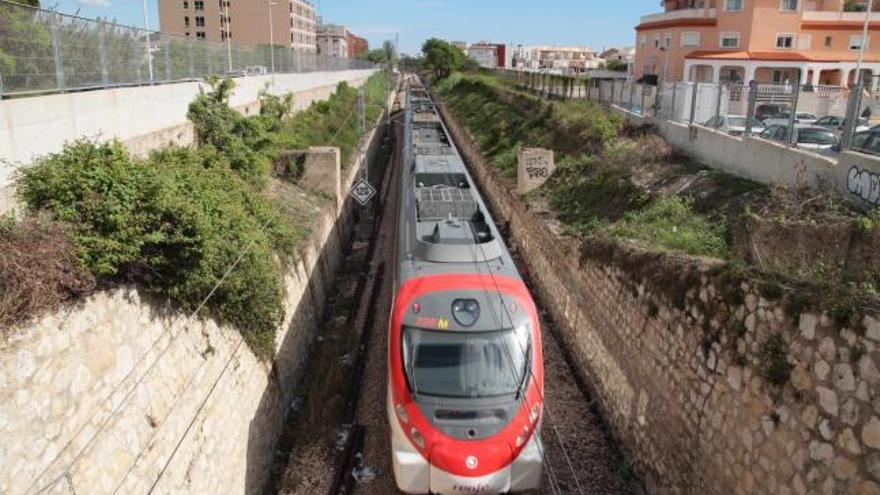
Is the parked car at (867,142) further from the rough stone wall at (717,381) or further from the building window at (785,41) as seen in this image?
the building window at (785,41)

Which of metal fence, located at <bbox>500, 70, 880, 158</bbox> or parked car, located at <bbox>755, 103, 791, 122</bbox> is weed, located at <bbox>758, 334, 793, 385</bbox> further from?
parked car, located at <bbox>755, 103, 791, 122</bbox>

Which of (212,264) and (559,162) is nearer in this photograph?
(212,264)

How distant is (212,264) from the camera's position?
8148 millimetres

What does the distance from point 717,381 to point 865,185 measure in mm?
3749

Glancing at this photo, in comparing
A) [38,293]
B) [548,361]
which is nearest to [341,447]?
[548,361]

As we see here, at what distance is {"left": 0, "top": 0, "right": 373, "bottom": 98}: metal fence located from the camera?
8430 millimetres

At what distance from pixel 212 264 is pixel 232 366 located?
1.53m

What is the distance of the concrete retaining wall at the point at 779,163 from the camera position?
336 inches

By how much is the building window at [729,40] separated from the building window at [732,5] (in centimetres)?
159

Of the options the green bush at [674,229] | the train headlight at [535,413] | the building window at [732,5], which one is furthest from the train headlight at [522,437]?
the building window at [732,5]

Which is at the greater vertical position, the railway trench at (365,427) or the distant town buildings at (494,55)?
the distant town buildings at (494,55)

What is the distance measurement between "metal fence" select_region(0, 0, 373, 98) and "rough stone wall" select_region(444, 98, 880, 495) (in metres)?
8.89

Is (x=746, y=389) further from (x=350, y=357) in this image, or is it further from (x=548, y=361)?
(x=350, y=357)

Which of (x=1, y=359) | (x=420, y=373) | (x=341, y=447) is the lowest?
(x=341, y=447)
